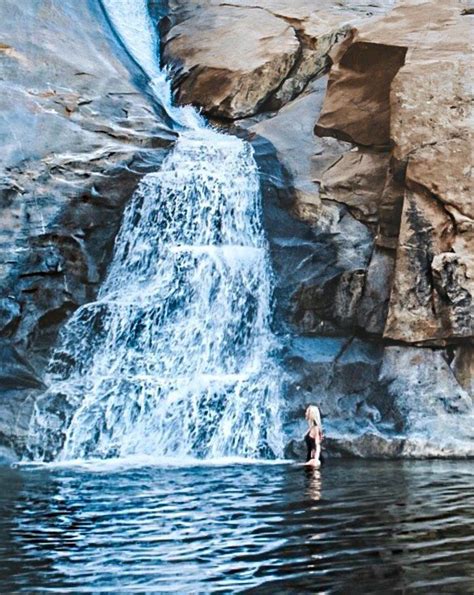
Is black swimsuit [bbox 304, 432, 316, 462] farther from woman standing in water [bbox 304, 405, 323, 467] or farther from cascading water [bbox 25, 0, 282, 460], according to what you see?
cascading water [bbox 25, 0, 282, 460]

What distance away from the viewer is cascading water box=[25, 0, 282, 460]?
16.5 metres

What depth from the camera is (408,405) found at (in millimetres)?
16938

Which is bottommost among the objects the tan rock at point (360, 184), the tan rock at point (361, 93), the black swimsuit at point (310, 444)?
the black swimsuit at point (310, 444)

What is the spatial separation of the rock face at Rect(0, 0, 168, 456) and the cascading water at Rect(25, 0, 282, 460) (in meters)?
0.43

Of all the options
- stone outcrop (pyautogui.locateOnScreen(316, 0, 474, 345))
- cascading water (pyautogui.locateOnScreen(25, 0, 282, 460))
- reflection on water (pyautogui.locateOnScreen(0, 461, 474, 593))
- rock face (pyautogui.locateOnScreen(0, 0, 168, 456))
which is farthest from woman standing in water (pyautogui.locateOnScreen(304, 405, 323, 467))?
rock face (pyautogui.locateOnScreen(0, 0, 168, 456))

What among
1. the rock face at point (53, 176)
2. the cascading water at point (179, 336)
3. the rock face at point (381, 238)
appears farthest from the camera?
the rock face at point (53, 176)

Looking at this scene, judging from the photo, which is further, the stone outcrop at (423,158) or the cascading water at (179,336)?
the stone outcrop at (423,158)

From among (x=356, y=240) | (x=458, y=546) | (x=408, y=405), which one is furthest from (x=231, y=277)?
(x=458, y=546)

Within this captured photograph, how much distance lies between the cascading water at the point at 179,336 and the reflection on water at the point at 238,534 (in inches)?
157

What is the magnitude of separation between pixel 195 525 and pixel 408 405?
31.3 feet

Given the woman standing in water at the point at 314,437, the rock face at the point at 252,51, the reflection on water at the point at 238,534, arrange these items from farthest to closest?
the rock face at the point at 252,51 < the woman standing in water at the point at 314,437 < the reflection on water at the point at 238,534

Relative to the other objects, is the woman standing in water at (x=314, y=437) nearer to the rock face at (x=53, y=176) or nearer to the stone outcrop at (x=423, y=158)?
the stone outcrop at (x=423, y=158)

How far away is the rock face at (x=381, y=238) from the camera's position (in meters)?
17.1

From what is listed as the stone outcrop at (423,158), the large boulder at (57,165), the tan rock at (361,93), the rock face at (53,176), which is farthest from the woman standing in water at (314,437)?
the tan rock at (361,93)
